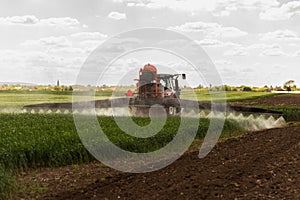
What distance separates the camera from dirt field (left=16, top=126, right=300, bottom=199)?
6707 millimetres

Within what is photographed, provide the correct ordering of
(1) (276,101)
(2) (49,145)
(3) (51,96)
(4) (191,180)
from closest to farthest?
(4) (191,180) < (2) (49,145) < (1) (276,101) < (3) (51,96)

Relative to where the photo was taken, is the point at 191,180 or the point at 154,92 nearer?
the point at 191,180

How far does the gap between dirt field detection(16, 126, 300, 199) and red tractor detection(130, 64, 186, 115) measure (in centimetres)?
940

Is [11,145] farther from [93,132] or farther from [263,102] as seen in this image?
[263,102]

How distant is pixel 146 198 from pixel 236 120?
10350 mm

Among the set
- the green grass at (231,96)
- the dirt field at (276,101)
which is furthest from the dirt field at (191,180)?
the green grass at (231,96)

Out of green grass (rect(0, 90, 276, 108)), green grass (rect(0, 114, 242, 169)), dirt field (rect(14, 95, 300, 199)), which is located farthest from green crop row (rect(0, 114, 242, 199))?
green grass (rect(0, 90, 276, 108))

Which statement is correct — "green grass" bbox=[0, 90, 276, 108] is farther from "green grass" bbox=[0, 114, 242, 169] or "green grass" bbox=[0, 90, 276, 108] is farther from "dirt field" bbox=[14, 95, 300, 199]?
"dirt field" bbox=[14, 95, 300, 199]

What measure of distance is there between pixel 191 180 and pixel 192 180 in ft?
0.06

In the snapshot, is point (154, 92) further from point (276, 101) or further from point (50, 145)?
point (276, 101)

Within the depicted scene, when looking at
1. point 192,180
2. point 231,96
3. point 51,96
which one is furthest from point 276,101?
point 192,180

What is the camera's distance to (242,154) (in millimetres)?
9422

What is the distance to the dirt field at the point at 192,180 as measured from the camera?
264 inches

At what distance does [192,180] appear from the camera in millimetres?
7297
